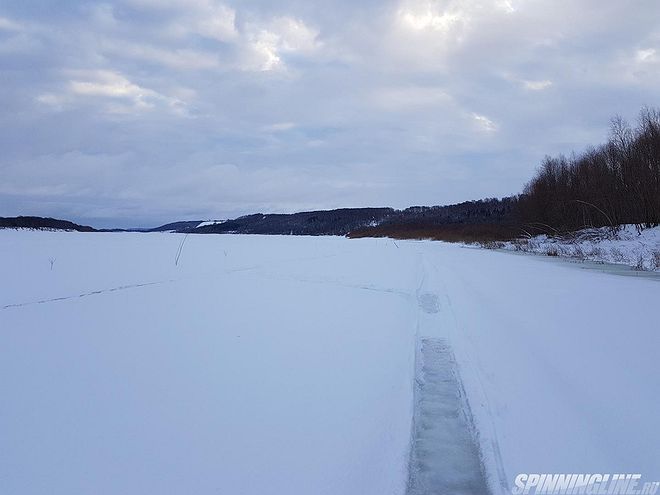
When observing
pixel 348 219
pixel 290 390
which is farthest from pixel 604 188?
pixel 348 219

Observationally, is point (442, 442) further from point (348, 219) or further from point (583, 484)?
point (348, 219)

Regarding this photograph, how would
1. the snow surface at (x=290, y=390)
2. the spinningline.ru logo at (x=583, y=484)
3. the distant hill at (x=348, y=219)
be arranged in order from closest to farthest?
the spinningline.ru logo at (x=583, y=484), the snow surface at (x=290, y=390), the distant hill at (x=348, y=219)

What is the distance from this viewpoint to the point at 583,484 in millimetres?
2867

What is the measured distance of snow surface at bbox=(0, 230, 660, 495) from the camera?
2961 mm

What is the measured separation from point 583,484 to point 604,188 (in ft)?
152

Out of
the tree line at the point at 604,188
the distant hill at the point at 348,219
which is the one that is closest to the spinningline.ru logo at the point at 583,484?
the tree line at the point at 604,188

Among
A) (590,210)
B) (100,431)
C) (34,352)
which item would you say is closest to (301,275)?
(34,352)

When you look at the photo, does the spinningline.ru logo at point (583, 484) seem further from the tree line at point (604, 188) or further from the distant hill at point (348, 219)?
the distant hill at point (348, 219)

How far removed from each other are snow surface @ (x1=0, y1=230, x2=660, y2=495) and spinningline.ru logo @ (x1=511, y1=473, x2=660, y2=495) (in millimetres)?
77

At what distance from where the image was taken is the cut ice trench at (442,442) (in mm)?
2865

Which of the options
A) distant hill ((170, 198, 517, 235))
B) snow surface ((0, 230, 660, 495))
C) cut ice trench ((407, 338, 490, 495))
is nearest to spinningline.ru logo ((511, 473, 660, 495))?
snow surface ((0, 230, 660, 495))

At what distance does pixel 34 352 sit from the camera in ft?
16.9

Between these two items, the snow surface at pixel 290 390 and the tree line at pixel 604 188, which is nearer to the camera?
the snow surface at pixel 290 390

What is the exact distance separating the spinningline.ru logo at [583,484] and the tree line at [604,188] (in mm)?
35477
